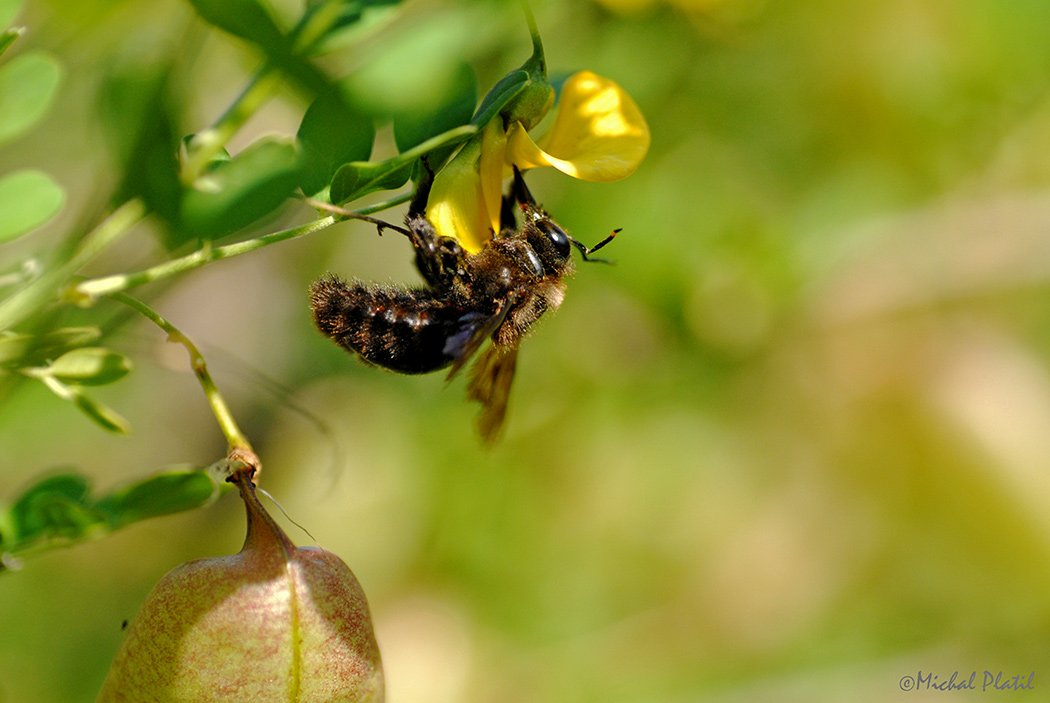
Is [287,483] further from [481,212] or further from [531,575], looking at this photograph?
[481,212]

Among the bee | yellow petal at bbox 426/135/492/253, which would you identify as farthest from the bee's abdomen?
yellow petal at bbox 426/135/492/253

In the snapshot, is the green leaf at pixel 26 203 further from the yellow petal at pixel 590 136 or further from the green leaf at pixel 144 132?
the yellow petal at pixel 590 136

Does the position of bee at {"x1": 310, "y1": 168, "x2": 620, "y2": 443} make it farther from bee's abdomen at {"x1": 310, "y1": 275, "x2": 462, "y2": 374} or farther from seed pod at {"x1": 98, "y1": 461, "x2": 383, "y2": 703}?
seed pod at {"x1": 98, "y1": 461, "x2": 383, "y2": 703}

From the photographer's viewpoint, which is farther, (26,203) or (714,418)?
(714,418)

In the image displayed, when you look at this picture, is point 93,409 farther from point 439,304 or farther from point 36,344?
point 439,304

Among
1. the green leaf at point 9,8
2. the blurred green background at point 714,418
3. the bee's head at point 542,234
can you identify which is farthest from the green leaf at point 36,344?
the blurred green background at point 714,418

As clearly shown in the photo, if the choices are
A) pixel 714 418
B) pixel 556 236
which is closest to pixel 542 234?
pixel 556 236
